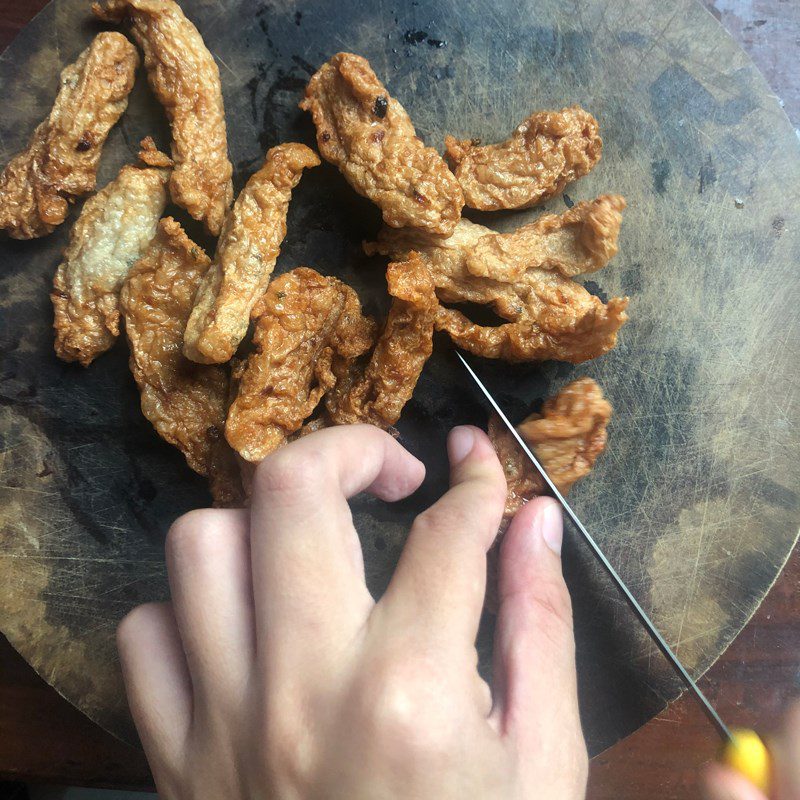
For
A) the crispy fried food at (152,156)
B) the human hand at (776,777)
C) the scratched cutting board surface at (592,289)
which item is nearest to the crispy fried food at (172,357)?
the scratched cutting board surface at (592,289)

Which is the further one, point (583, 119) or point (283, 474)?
point (583, 119)

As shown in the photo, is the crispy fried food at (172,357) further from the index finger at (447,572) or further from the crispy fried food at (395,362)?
the index finger at (447,572)

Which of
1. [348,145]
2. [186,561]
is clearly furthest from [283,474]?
[348,145]

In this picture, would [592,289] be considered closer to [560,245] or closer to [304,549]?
[560,245]

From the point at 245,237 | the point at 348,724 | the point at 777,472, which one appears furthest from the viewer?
the point at 777,472

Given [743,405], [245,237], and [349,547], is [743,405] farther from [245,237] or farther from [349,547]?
[245,237]

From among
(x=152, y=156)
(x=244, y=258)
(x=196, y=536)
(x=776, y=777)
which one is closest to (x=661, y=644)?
(x=776, y=777)
